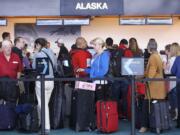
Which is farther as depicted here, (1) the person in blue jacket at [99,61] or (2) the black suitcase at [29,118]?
(2) the black suitcase at [29,118]

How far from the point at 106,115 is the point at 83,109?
419 millimetres

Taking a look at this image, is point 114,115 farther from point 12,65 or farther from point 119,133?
point 12,65

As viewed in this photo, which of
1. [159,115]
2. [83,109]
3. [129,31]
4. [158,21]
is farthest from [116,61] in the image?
[129,31]

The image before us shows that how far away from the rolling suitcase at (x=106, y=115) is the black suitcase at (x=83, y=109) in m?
0.16

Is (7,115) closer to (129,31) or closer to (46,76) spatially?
(46,76)

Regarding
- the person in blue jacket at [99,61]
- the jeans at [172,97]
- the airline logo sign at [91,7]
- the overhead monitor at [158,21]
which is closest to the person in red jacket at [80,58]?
the person in blue jacket at [99,61]

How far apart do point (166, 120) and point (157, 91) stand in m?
0.52

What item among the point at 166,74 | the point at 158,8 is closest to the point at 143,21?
the point at 158,8

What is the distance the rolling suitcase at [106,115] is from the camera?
26.8 feet

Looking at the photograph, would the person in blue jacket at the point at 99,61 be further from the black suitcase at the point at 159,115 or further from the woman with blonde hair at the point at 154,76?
the black suitcase at the point at 159,115

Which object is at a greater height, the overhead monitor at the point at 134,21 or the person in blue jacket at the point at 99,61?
the overhead monitor at the point at 134,21

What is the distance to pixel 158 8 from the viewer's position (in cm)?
1406

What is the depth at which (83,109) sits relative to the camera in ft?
27.3

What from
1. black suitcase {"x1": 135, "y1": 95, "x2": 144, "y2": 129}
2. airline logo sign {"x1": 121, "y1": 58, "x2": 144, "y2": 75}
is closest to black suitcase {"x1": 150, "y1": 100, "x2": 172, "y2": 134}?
black suitcase {"x1": 135, "y1": 95, "x2": 144, "y2": 129}
